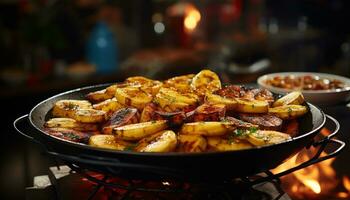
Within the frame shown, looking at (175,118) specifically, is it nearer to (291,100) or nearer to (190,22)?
(291,100)

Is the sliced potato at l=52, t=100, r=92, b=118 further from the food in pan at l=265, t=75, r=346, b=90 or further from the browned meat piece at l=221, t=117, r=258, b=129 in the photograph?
the food in pan at l=265, t=75, r=346, b=90

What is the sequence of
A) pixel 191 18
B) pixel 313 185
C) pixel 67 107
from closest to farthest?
pixel 67 107 → pixel 313 185 → pixel 191 18

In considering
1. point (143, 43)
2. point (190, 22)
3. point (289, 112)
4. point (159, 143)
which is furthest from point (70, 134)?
point (190, 22)

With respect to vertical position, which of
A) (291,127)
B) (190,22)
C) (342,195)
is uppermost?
(190,22)

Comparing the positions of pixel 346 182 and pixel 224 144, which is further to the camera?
pixel 346 182

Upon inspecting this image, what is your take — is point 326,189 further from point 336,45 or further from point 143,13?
point 336,45

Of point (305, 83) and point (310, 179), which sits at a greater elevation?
point (305, 83)

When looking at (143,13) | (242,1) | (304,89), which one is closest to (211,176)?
(304,89)
